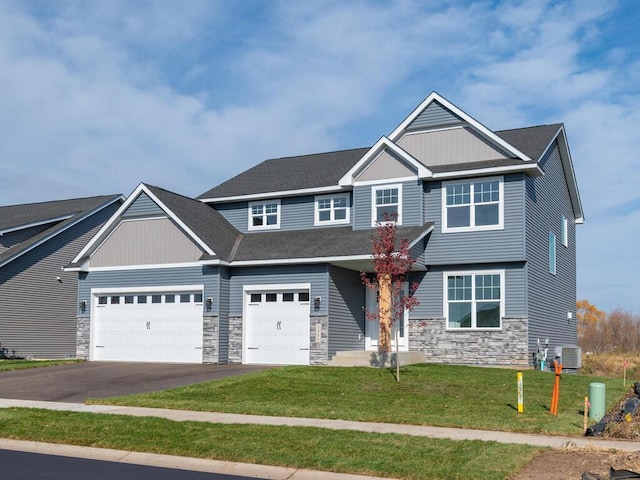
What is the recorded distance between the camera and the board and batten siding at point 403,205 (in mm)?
25641

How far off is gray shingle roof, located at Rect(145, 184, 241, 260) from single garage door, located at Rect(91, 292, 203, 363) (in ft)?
6.23

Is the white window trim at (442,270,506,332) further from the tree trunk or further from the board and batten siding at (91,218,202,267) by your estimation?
the board and batten siding at (91,218,202,267)

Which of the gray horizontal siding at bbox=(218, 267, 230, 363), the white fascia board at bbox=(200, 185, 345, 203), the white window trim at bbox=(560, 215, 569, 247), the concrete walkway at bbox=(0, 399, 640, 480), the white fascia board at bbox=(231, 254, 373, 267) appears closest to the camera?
the concrete walkway at bbox=(0, 399, 640, 480)

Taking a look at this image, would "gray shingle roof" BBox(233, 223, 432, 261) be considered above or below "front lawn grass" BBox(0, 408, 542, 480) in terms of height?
above

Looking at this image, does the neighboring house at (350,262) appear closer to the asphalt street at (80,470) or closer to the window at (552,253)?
the window at (552,253)

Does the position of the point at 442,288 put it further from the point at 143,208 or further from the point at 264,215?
the point at 143,208

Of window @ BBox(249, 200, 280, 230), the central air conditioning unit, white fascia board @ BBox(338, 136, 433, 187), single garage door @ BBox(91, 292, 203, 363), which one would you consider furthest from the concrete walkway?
the central air conditioning unit

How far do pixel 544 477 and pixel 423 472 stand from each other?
62.7 inches

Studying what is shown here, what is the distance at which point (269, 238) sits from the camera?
92.1 feet

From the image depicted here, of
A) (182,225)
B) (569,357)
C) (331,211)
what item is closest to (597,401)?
(569,357)

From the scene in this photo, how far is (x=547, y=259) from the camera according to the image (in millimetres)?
27688

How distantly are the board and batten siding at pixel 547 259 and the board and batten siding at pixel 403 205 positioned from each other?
3.61 m

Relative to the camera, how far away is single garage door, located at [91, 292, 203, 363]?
86.9 feet

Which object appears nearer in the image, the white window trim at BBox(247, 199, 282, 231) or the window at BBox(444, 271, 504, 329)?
the window at BBox(444, 271, 504, 329)
